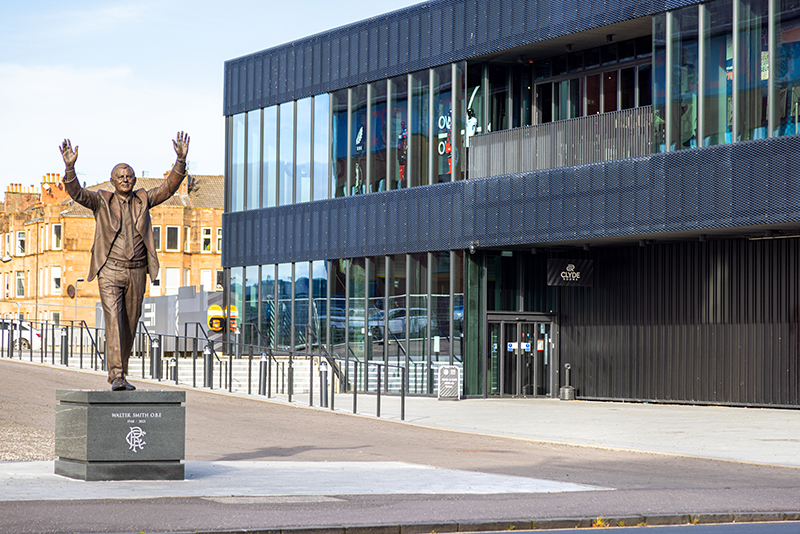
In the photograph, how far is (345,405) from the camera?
88.4ft

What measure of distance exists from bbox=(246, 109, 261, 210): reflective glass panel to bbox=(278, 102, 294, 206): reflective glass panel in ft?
4.03

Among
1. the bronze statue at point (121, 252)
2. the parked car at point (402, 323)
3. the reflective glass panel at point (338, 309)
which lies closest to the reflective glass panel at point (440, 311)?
the parked car at point (402, 323)

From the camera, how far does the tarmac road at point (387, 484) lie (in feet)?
31.1

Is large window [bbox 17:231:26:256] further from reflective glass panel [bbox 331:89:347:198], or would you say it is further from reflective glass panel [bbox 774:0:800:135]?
reflective glass panel [bbox 774:0:800:135]

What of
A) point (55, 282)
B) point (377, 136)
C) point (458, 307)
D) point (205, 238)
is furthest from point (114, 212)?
point (55, 282)

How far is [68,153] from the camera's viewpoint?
471 inches

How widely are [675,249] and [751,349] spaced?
3.28m

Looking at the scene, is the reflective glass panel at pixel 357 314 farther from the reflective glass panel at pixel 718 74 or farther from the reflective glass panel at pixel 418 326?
the reflective glass panel at pixel 718 74

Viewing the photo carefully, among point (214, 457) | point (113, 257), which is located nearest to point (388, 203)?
point (214, 457)

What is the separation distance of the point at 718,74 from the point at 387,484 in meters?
15.9

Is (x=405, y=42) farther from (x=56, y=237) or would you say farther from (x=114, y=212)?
(x=56, y=237)

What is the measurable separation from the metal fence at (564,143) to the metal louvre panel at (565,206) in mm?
581

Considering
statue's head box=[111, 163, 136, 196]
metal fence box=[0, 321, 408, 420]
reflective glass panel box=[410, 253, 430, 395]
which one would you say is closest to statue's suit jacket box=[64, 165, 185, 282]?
statue's head box=[111, 163, 136, 196]

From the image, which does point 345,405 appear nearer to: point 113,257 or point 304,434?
point 304,434
